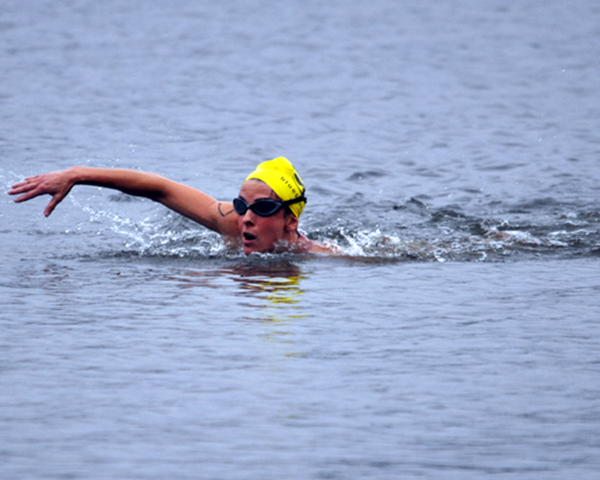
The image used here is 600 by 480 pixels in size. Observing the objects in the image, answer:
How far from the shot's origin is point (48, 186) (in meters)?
7.75

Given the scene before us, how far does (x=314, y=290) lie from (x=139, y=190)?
1.80m

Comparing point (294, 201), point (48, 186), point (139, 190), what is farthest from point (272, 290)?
point (48, 186)

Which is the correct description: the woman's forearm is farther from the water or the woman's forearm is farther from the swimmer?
the water

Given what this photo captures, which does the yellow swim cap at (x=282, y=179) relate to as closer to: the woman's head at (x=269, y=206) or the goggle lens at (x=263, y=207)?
the woman's head at (x=269, y=206)

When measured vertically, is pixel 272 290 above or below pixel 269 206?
below

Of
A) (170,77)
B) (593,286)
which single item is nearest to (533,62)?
(170,77)

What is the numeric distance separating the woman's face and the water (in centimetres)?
16

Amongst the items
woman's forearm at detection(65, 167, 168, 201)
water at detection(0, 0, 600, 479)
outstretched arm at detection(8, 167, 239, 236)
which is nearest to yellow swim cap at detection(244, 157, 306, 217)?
outstretched arm at detection(8, 167, 239, 236)

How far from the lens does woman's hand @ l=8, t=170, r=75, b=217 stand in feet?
25.1

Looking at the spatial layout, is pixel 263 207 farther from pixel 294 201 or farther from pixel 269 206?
pixel 294 201

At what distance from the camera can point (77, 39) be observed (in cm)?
2920

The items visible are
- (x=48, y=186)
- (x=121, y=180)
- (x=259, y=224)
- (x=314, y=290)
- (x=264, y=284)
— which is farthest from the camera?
(x=259, y=224)

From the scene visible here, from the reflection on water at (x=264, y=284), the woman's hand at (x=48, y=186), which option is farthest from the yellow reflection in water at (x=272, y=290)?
the woman's hand at (x=48, y=186)

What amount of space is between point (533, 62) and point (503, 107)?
7.26 m
